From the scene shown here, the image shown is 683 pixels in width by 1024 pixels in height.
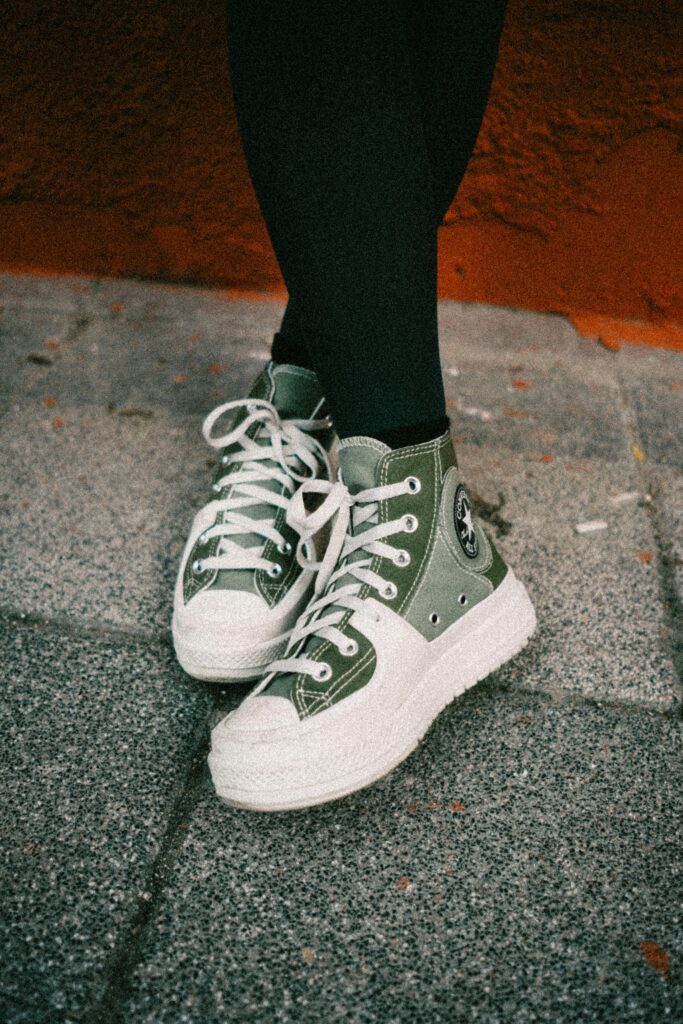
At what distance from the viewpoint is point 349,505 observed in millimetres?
989

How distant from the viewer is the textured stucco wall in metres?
1.61

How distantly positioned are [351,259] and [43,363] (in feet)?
3.83

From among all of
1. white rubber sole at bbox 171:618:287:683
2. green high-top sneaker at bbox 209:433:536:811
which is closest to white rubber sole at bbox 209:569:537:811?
green high-top sneaker at bbox 209:433:536:811

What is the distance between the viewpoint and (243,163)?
5.88 ft

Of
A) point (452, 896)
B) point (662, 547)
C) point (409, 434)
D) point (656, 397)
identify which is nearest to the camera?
point (452, 896)

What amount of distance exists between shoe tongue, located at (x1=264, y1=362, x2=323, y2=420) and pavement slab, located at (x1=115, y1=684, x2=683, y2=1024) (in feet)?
1.78

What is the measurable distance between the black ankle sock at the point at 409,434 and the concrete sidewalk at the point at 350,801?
38 centimetres

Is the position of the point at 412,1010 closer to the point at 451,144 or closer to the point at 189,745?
the point at 189,745

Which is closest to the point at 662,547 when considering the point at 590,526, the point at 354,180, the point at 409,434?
the point at 590,526

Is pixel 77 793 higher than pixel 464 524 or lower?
lower

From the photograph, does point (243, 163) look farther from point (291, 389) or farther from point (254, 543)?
point (254, 543)

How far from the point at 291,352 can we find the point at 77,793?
718 millimetres

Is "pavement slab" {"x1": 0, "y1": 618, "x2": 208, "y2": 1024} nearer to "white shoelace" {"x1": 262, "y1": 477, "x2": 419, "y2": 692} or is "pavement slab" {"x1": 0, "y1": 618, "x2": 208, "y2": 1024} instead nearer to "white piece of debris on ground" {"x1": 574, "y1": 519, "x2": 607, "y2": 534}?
"white shoelace" {"x1": 262, "y1": 477, "x2": 419, "y2": 692}

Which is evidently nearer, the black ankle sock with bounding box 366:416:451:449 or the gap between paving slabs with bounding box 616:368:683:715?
the black ankle sock with bounding box 366:416:451:449
